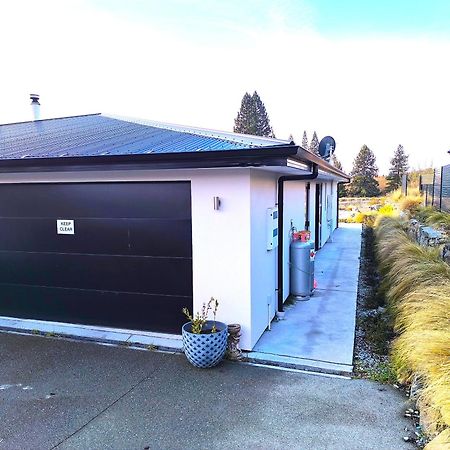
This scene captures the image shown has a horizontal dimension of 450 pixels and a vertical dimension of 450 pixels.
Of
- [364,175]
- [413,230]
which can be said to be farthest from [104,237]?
[364,175]

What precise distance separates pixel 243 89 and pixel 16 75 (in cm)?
4212

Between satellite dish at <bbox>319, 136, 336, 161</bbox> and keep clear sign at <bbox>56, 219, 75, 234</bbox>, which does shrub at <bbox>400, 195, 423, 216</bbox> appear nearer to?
satellite dish at <bbox>319, 136, 336, 161</bbox>

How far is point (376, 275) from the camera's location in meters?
9.48

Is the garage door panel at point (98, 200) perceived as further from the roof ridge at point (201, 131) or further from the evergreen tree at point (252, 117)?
the evergreen tree at point (252, 117)

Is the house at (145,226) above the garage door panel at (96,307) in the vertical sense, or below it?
above

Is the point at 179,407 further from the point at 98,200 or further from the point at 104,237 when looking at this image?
the point at 98,200

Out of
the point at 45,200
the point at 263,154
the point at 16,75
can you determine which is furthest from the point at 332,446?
the point at 16,75

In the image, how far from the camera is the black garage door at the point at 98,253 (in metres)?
5.66

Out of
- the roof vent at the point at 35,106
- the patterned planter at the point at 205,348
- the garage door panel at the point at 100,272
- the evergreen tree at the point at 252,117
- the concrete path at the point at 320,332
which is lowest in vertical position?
the concrete path at the point at 320,332

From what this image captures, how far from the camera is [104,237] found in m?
6.02

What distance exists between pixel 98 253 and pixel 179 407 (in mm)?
2919

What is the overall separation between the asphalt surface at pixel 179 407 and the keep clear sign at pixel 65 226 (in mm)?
1936

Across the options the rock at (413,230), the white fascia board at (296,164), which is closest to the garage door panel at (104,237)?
the white fascia board at (296,164)

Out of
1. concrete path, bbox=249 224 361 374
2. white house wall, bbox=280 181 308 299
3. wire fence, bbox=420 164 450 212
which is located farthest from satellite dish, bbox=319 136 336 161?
concrete path, bbox=249 224 361 374
